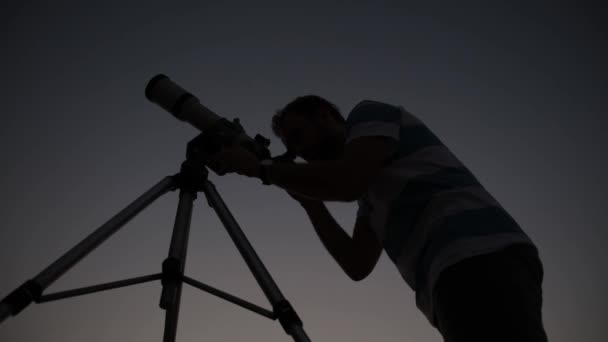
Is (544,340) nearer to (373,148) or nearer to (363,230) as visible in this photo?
(373,148)

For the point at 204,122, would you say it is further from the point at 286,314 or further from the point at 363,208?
the point at 286,314

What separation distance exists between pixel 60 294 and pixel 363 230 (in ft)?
4.12

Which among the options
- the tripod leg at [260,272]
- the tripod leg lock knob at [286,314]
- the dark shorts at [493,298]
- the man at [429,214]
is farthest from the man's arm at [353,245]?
the dark shorts at [493,298]

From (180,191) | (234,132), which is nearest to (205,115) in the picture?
(234,132)

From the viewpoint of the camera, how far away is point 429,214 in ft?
4.37

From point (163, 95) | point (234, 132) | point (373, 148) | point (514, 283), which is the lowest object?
point (514, 283)

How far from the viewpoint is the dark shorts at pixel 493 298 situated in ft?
3.51

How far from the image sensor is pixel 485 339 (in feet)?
3.53

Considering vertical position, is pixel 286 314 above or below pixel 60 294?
below

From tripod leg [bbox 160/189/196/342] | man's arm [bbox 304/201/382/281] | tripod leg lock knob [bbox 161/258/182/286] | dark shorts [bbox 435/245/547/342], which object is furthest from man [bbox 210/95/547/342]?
tripod leg lock knob [bbox 161/258/182/286]

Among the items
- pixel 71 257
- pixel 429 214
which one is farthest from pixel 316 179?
pixel 71 257

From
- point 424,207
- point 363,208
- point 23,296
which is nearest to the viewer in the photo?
point 23,296

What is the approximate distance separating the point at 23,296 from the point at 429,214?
126cm

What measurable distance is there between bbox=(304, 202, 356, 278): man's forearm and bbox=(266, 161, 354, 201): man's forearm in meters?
0.51
